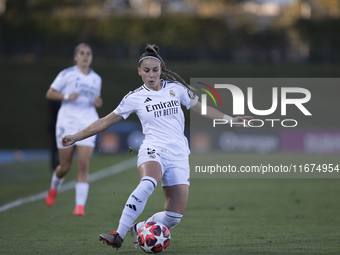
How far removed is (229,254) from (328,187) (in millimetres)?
7956

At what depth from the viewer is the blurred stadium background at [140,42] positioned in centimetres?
3167

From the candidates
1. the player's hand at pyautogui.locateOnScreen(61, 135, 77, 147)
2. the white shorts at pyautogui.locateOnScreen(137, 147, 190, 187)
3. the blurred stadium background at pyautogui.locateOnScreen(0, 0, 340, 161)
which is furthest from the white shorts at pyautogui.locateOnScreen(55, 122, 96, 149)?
the blurred stadium background at pyautogui.locateOnScreen(0, 0, 340, 161)

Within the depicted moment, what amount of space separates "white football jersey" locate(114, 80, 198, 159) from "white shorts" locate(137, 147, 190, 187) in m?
0.05

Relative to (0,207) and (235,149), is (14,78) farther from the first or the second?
(0,207)

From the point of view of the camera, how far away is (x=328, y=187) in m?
13.1

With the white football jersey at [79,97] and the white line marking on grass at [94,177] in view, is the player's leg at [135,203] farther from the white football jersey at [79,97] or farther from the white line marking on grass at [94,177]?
the white line marking on grass at [94,177]

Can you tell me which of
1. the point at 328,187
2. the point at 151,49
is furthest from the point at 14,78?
the point at 151,49

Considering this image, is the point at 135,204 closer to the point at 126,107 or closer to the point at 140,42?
the point at 126,107

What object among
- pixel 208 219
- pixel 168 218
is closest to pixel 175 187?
pixel 168 218

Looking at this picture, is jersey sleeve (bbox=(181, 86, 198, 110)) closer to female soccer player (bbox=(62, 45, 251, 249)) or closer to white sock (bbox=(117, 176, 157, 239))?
female soccer player (bbox=(62, 45, 251, 249))

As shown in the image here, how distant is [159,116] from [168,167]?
538mm

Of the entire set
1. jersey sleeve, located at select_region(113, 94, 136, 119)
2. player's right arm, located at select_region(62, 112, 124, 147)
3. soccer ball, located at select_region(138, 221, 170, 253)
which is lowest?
soccer ball, located at select_region(138, 221, 170, 253)

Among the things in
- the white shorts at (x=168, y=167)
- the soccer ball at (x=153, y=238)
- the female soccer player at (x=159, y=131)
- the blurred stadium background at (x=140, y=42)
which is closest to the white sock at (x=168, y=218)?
the female soccer player at (x=159, y=131)

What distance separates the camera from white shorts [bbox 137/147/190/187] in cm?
595
